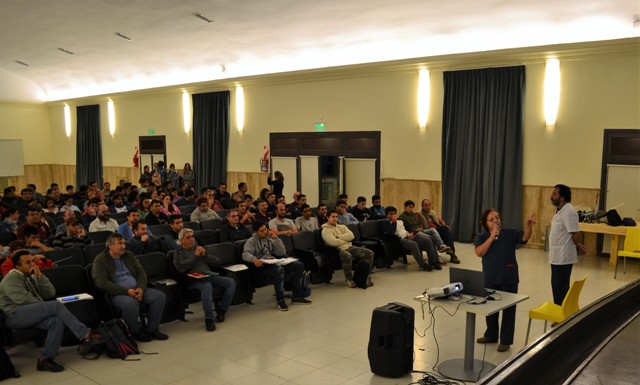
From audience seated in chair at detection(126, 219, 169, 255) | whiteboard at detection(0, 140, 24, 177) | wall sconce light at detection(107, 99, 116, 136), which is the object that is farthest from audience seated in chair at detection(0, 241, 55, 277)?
whiteboard at detection(0, 140, 24, 177)

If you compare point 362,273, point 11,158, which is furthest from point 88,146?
point 362,273

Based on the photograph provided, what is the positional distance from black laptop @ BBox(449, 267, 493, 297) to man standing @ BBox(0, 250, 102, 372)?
11.7ft

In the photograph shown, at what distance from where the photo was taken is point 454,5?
32.1 ft

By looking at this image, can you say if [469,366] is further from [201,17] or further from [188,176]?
[188,176]

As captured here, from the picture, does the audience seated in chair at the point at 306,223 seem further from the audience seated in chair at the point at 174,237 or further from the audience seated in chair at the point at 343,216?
the audience seated in chair at the point at 174,237

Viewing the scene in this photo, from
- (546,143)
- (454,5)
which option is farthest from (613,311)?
(546,143)

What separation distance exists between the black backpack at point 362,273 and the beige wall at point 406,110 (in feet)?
17.3

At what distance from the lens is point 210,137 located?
1783cm

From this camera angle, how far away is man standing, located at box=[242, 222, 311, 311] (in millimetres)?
7141

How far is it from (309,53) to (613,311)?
38.9ft

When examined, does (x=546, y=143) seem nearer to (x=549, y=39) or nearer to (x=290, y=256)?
(x=549, y=39)

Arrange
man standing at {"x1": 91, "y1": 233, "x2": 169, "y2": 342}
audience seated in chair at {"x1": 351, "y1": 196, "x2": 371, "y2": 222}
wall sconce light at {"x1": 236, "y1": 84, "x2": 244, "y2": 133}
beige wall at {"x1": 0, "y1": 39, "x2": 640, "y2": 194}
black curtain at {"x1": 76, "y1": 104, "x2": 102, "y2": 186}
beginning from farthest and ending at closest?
black curtain at {"x1": 76, "y1": 104, "x2": 102, "y2": 186} < wall sconce light at {"x1": 236, "y1": 84, "x2": 244, "y2": 133} < audience seated in chair at {"x1": 351, "y1": 196, "x2": 371, "y2": 222} < beige wall at {"x1": 0, "y1": 39, "x2": 640, "y2": 194} < man standing at {"x1": 91, "y1": 233, "x2": 169, "y2": 342}

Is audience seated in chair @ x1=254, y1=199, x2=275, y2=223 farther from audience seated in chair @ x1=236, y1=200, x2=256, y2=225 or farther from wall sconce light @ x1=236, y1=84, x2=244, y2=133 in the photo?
wall sconce light @ x1=236, y1=84, x2=244, y2=133

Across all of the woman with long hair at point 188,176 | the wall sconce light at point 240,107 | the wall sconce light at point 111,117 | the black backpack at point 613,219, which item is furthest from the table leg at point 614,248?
the wall sconce light at point 111,117
